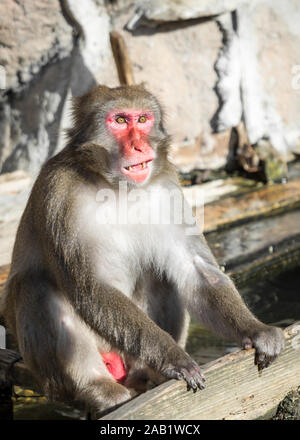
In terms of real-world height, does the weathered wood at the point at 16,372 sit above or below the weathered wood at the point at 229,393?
below

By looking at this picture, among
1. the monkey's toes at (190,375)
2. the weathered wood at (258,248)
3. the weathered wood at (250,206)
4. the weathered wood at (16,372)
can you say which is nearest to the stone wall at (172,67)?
the weathered wood at (250,206)

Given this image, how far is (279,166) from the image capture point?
22.0ft

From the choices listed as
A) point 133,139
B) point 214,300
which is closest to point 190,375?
point 214,300

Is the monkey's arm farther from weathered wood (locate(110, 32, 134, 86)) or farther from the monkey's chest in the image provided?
weathered wood (locate(110, 32, 134, 86))

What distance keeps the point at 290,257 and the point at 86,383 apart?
2499mm

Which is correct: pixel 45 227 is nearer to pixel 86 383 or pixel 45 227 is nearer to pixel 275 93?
pixel 86 383

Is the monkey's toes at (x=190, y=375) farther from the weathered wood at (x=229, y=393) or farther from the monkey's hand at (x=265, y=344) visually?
the monkey's hand at (x=265, y=344)

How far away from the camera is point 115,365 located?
330cm

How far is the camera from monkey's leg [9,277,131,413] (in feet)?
10.1

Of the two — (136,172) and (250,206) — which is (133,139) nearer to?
(136,172)

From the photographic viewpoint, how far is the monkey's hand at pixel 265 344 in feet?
9.16

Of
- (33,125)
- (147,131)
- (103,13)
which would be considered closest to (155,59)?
(103,13)

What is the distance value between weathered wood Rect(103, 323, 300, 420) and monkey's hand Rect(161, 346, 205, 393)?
30mm

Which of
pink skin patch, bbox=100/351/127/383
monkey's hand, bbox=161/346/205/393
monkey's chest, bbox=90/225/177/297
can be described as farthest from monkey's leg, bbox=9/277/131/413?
monkey's hand, bbox=161/346/205/393
